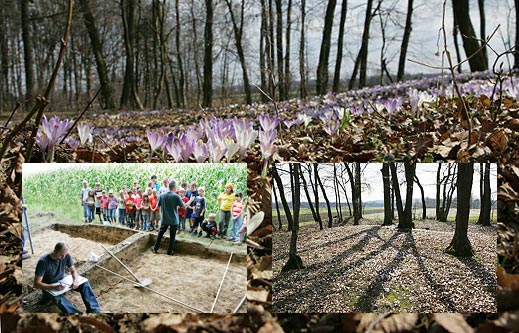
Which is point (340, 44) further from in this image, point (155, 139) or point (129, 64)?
point (155, 139)

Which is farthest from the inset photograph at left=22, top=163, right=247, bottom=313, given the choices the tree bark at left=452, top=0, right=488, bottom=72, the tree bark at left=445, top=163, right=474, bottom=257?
the tree bark at left=452, top=0, right=488, bottom=72

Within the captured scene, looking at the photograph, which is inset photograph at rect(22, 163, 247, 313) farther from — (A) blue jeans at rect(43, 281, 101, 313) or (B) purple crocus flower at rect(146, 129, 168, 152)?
(B) purple crocus flower at rect(146, 129, 168, 152)

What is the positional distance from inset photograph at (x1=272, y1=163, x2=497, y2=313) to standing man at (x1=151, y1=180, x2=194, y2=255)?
38cm

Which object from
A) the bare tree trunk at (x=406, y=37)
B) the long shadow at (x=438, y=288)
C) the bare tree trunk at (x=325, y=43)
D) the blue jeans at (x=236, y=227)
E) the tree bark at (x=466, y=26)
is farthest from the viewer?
the bare tree trunk at (x=406, y=37)

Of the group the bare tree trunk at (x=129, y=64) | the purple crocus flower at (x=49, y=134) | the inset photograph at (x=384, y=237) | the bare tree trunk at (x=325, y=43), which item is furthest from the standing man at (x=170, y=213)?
the bare tree trunk at (x=129, y=64)

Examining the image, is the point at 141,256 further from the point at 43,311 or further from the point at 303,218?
the point at 303,218

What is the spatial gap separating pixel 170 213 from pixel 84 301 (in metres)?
0.44

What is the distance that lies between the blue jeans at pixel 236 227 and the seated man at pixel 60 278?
22.1 inches

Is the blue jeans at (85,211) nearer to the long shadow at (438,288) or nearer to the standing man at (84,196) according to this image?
the standing man at (84,196)

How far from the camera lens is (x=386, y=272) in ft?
5.22

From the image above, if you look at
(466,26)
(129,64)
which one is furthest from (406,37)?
(129,64)

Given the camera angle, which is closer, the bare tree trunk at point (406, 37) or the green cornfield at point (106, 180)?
the green cornfield at point (106, 180)

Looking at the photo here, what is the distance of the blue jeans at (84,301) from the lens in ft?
5.35

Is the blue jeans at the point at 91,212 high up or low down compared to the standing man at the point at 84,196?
down
